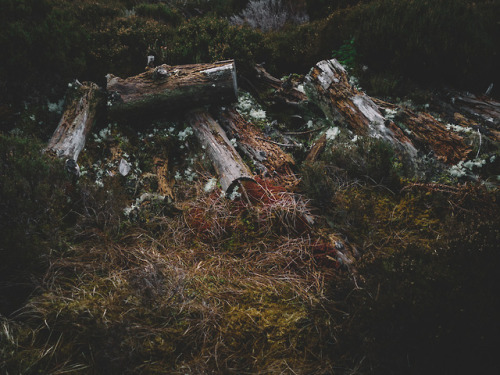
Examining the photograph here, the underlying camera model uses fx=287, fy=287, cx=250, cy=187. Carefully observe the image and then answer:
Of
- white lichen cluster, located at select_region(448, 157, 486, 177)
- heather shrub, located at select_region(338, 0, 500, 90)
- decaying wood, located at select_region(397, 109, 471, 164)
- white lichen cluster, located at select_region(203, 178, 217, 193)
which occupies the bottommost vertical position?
white lichen cluster, located at select_region(203, 178, 217, 193)

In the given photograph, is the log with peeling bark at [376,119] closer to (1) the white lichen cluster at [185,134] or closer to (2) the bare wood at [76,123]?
(1) the white lichen cluster at [185,134]

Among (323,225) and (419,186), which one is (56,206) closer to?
(323,225)

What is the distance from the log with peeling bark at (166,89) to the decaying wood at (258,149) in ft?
1.65

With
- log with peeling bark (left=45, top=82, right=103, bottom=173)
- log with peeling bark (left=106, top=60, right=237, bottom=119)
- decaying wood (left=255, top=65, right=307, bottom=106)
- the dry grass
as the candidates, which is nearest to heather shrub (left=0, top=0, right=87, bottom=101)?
log with peeling bark (left=45, top=82, right=103, bottom=173)

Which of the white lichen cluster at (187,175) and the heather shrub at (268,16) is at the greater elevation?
the heather shrub at (268,16)

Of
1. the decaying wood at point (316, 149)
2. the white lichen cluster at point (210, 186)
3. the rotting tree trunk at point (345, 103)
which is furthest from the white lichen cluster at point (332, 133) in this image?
the white lichen cluster at point (210, 186)

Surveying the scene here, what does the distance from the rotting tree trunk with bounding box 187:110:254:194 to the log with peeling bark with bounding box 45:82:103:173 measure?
1632 millimetres

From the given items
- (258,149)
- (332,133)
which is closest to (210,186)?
(258,149)

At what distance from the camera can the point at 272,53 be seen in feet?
21.7

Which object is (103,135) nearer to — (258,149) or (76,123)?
(76,123)

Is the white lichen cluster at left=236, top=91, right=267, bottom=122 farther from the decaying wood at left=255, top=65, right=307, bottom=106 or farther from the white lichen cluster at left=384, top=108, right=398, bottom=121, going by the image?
the white lichen cluster at left=384, top=108, right=398, bottom=121

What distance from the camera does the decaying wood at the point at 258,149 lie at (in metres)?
4.18

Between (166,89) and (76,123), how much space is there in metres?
1.52

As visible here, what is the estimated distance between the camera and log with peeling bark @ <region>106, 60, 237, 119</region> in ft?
15.6
